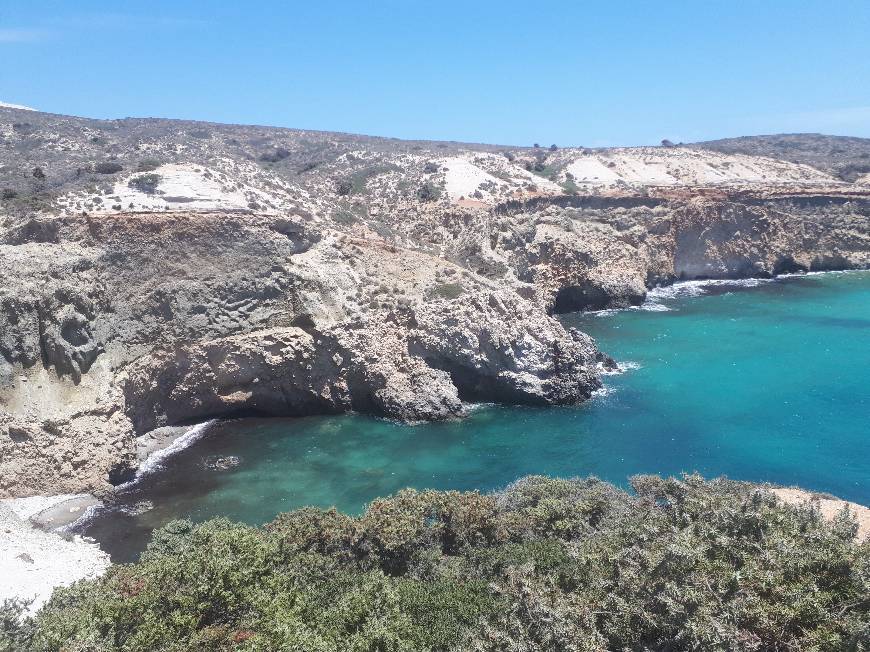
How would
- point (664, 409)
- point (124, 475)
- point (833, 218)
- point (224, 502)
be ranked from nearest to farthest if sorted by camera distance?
point (224, 502), point (124, 475), point (664, 409), point (833, 218)

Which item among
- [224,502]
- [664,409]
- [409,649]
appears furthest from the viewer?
[664,409]

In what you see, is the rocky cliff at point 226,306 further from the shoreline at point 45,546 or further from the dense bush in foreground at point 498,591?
the dense bush in foreground at point 498,591

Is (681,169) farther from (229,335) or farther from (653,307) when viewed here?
(229,335)

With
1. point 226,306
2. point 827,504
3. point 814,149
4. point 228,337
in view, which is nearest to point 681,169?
point 814,149

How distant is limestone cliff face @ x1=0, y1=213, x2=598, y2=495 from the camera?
29.9 meters

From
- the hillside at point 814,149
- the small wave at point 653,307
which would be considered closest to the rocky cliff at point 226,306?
the small wave at point 653,307

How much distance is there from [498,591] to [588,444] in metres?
19.9

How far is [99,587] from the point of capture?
16094mm

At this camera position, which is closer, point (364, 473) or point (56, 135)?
point (364, 473)

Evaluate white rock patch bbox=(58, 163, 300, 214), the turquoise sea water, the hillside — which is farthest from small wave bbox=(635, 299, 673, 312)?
the hillside

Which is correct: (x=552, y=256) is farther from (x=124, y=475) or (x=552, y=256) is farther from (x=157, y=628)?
(x=157, y=628)

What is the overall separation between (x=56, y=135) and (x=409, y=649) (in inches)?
2699

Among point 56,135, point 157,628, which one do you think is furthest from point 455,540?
point 56,135

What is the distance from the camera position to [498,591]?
14.8 metres
